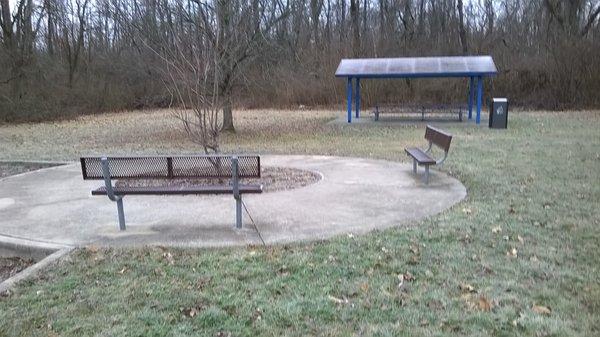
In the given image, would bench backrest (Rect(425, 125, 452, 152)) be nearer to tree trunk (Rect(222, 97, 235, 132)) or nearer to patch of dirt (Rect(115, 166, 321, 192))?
patch of dirt (Rect(115, 166, 321, 192))

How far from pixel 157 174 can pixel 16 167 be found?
18.1ft

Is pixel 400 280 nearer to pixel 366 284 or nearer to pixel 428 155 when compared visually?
pixel 366 284

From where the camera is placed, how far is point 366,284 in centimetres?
374

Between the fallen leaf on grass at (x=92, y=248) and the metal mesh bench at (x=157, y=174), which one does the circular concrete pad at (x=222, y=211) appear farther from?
the metal mesh bench at (x=157, y=174)

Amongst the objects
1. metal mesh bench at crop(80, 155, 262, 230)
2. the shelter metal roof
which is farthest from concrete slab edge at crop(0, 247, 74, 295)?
the shelter metal roof

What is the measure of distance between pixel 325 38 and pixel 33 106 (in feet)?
57.9

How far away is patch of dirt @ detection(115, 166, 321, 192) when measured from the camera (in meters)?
7.14

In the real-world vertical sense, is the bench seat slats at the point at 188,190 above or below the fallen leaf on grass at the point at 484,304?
above

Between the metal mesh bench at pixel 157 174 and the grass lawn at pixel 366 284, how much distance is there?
2.57 feet

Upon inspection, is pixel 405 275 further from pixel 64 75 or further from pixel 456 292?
pixel 64 75

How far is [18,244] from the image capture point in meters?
4.71

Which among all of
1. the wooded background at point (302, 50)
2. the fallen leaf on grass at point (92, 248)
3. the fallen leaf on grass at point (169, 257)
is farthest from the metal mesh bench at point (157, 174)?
the wooded background at point (302, 50)

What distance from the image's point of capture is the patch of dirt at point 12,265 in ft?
14.2

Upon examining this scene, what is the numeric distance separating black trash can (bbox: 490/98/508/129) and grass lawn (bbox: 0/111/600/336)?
1007 cm
